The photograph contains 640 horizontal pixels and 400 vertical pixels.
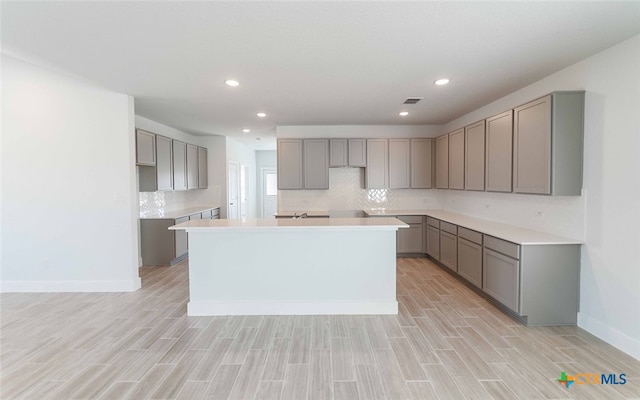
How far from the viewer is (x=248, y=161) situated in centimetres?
950

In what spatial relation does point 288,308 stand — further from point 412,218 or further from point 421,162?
point 421,162

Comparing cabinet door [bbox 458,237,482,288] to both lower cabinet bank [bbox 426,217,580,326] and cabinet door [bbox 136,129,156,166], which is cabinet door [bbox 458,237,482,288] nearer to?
lower cabinet bank [bbox 426,217,580,326]

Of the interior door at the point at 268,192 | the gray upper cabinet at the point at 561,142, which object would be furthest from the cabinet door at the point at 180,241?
the gray upper cabinet at the point at 561,142

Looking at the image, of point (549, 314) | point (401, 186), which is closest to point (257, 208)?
point (401, 186)

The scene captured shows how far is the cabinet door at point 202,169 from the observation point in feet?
22.5

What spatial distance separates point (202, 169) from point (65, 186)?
124 inches

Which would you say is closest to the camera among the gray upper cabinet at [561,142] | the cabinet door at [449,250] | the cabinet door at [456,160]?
the gray upper cabinet at [561,142]

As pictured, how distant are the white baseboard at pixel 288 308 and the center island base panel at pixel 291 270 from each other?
0.01 metres

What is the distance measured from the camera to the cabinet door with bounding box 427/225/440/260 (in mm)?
5023

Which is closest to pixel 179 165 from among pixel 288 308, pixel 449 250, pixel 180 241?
pixel 180 241

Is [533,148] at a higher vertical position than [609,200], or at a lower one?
higher

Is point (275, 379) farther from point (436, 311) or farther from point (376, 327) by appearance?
point (436, 311)

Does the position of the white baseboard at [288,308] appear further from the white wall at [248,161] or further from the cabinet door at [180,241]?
the white wall at [248,161]

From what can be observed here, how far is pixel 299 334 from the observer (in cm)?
288
